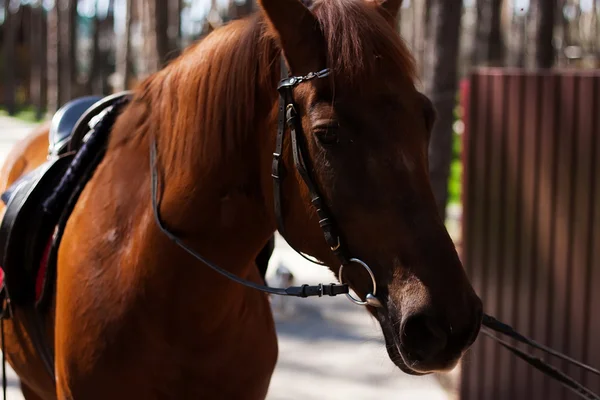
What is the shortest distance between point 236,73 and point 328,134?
42 cm

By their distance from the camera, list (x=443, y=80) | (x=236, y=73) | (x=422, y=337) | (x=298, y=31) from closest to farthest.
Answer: (x=422, y=337) < (x=298, y=31) < (x=236, y=73) < (x=443, y=80)

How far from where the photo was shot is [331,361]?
6.12 m

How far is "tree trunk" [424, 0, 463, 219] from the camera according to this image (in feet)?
24.2

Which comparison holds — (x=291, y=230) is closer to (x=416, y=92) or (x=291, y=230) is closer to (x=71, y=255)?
(x=416, y=92)

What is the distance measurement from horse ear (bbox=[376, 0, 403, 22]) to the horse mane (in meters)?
0.13

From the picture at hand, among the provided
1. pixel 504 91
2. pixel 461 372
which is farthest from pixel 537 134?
pixel 461 372

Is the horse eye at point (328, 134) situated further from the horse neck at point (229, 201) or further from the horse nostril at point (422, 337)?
the horse nostril at point (422, 337)

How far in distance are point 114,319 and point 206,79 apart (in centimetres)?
78

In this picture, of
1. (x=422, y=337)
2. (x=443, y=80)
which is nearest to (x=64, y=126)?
(x=422, y=337)

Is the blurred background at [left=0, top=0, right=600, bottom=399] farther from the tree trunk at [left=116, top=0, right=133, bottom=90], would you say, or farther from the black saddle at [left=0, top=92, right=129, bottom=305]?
the tree trunk at [left=116, top=0, right=133, bottom=90]

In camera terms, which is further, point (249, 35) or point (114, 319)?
point (114, 319)

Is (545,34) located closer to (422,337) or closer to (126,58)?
(422,337)

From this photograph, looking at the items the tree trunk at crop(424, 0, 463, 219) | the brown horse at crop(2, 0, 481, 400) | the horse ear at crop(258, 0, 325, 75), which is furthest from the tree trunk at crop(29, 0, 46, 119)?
the horse ear at crop(258, 0, 325, 75)

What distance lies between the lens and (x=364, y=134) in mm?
1929
